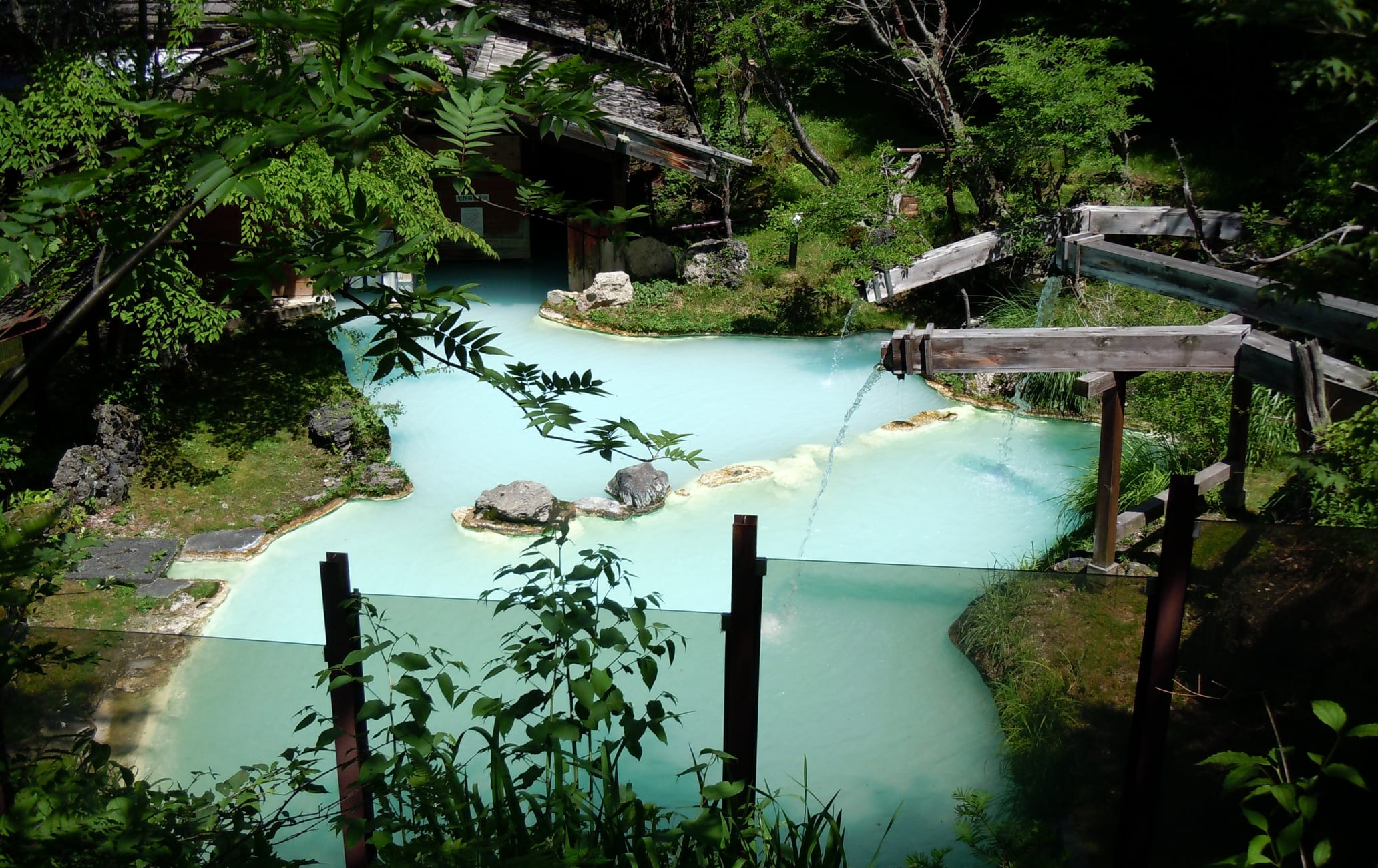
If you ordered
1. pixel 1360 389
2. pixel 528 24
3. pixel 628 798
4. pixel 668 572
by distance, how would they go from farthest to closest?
pixel 528 24
pixel 668 572
pixel 1360 389
pixel 628 798

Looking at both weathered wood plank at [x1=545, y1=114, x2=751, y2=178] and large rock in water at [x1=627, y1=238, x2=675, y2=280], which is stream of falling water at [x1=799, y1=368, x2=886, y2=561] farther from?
large rock in water at [x1=627, y1=238, x2=675, y2=280]

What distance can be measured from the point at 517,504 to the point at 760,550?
1.82 meters

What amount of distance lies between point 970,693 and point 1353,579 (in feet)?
3.40

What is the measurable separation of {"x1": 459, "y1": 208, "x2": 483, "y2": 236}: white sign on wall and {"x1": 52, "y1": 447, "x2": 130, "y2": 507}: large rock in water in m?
6.73

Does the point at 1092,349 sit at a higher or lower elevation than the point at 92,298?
lower

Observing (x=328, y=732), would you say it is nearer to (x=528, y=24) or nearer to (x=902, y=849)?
(x=902, y=849)

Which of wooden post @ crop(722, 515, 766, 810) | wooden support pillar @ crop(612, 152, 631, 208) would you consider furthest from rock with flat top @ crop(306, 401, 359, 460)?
wooden post @ crop(722, 515, 766, 810)

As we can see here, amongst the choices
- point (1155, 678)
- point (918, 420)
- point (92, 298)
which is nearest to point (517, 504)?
point (918, 420)

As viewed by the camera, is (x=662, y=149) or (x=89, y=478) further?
(x=662, y=149)

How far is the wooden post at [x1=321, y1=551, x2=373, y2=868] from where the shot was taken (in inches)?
104

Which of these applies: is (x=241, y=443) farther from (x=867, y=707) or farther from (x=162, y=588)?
(x=867, y=707)

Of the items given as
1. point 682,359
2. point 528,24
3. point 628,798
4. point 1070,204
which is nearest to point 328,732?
point 628,798

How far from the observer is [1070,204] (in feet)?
34.9

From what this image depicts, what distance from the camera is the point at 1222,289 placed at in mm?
4633
